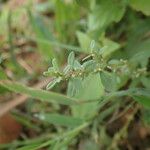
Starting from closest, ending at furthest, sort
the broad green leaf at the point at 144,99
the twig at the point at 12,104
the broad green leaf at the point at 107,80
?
the broad green leaf at the point at 107,80, the broad green leaf at the point at 144,99, the twig at the point at 12,104

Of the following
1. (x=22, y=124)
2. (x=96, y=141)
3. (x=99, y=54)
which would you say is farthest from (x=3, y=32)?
(x=99, y=54)

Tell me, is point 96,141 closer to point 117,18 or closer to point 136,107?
point 136,107

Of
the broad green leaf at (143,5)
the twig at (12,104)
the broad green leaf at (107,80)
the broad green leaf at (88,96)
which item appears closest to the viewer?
the broad green leaf at (107,80)

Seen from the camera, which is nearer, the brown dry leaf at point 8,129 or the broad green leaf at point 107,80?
the broad green leaf at point 107,80

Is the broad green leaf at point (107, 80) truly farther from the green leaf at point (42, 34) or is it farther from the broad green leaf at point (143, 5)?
the green leaf at point (42, 34)

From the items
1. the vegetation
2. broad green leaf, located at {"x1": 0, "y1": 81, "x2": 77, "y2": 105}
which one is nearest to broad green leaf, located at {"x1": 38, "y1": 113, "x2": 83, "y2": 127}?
the vegetation

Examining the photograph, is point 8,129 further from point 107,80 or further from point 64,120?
point 107,80

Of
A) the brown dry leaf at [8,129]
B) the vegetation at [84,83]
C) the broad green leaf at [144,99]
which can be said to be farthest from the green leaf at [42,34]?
the broad green leaf at [144,99]

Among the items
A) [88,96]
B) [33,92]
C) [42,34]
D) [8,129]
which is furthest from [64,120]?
[42,34]
